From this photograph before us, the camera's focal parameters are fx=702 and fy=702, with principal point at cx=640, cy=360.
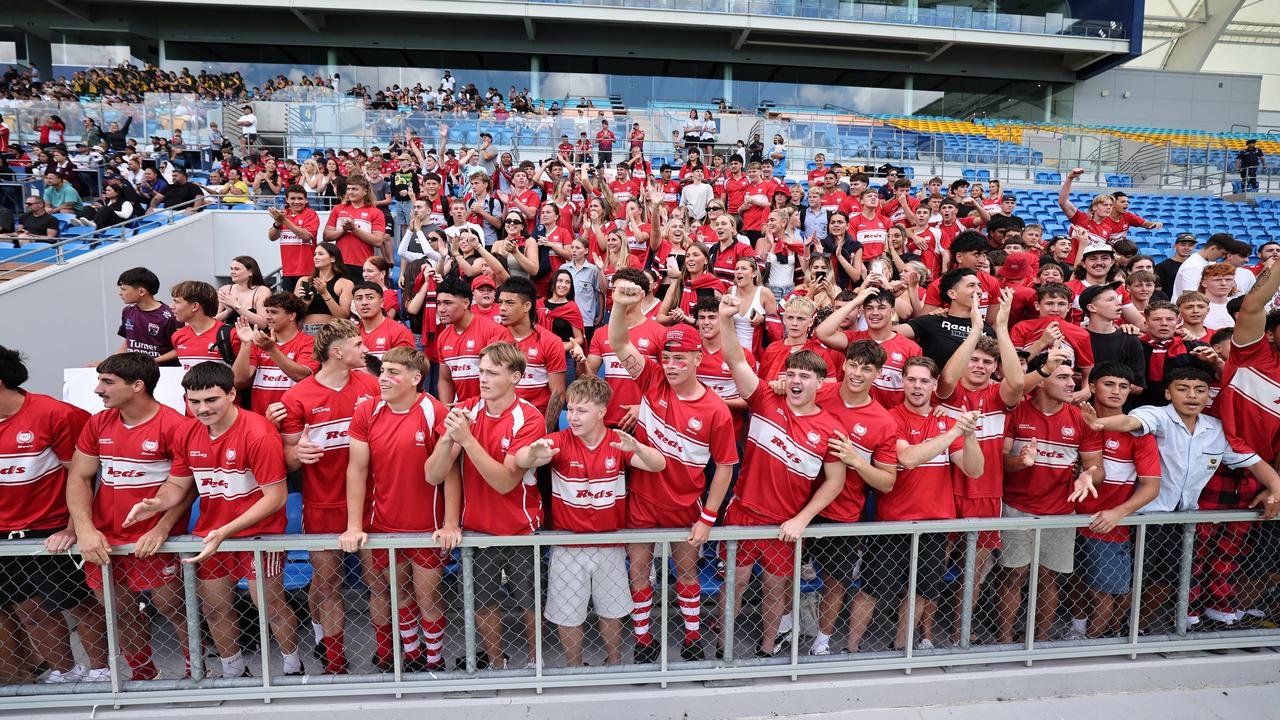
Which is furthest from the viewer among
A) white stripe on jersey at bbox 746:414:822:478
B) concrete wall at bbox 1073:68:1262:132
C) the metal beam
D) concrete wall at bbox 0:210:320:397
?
concrete wall at bbox 1073:68:1262:132

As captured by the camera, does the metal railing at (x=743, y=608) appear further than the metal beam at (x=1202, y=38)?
No

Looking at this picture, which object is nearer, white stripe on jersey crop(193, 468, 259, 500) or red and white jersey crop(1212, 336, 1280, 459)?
white stripe on jersey crop(193, 468, 259, 500)

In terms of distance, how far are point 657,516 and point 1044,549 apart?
2.35 metres

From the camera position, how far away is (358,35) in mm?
26391

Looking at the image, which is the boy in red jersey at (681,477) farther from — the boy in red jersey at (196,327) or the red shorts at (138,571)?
the boy in red jersey at (196,327)

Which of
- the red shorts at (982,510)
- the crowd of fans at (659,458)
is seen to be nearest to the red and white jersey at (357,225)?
the crowd of fans at (659,458)

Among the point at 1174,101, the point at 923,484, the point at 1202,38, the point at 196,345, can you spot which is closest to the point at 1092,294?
the point at 923,484

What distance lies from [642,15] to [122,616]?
25122 millimetres

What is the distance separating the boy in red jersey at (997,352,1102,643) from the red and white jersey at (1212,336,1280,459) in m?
0.95

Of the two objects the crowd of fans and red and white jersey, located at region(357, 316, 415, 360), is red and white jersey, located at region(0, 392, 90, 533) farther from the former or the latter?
red and white jersey, located at region(357, 316, 415, 360)

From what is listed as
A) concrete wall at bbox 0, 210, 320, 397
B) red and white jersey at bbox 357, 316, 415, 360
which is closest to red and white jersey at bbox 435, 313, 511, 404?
red and white jersey at bbox 357, 316, 415, 360

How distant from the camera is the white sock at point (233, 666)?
151 inches

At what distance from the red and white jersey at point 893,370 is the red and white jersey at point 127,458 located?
4160 mm

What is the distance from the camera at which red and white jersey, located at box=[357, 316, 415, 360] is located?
529 centimetres
